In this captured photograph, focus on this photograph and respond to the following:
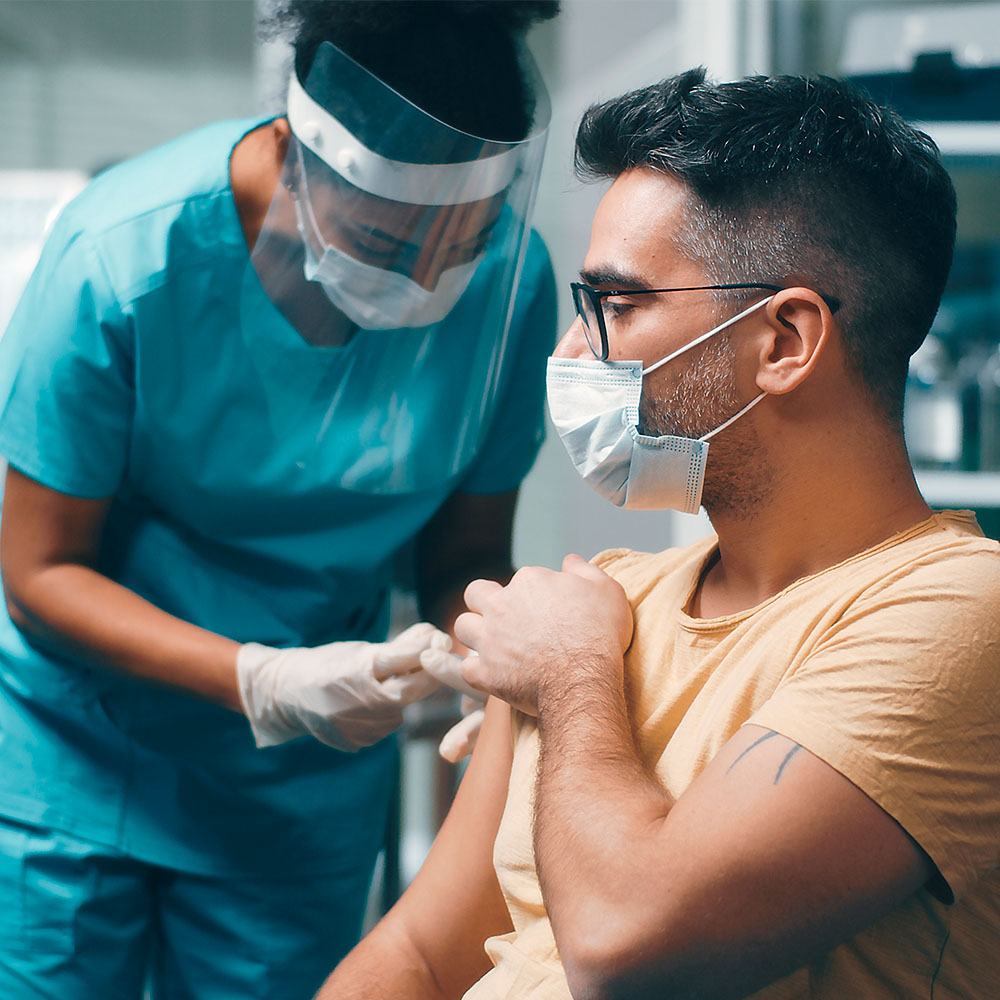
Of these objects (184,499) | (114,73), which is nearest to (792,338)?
(184,499)

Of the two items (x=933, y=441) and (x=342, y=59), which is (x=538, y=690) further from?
(x=933, y=441)

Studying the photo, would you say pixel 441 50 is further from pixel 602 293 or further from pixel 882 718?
pixel 882 718

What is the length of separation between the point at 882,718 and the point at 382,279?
0.76 metres

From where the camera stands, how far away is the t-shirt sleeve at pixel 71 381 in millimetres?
1224

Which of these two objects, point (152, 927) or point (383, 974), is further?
point (152, 927)

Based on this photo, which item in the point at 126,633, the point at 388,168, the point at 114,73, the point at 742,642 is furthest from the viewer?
the point at 114,73

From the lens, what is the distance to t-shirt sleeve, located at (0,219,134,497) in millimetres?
1224

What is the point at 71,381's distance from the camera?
1228 millimetres

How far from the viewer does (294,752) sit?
4.64 feet

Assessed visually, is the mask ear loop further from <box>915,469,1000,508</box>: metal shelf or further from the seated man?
<box>915,469,1000,508</box>: metal shelf

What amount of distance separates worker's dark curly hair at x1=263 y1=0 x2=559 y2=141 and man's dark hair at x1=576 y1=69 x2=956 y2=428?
0.79 feet

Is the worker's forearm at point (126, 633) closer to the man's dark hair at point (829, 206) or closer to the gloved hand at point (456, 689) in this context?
the gloved hand at point (456, 689)

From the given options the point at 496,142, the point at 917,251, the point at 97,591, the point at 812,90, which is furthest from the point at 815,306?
the point at 97,591

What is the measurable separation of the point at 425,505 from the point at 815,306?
2.08 ft
